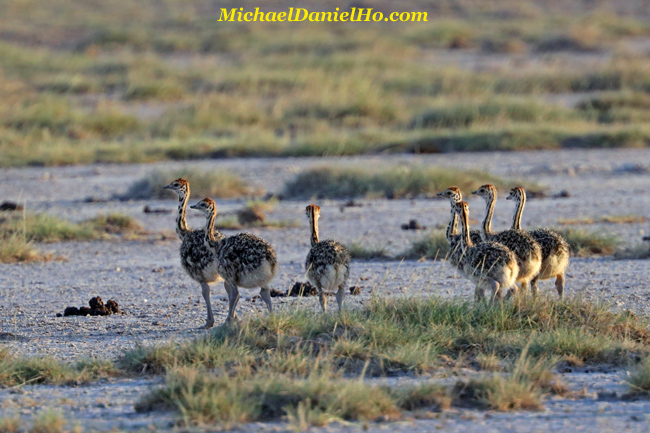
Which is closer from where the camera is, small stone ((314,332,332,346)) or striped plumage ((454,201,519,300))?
small stone ((314,332,332,346))

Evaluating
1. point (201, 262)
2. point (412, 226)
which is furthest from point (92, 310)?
point (412, 226)

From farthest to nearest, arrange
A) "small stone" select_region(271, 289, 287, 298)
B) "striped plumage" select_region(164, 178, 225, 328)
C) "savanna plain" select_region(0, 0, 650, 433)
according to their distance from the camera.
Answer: "small stone" select_region(271, 289, 287, 298) → "striped plumage" select_region(164, 178, 225, 328) → "savanna plain" select_region(0, 0, 650, 433)

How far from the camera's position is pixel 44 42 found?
53688 mm

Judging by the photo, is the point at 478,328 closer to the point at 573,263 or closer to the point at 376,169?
the point at 573,263

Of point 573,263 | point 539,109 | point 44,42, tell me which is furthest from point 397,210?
point 44,42

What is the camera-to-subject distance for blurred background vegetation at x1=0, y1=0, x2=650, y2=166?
76.5ft

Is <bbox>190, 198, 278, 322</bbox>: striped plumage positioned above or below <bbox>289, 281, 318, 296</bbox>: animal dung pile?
above

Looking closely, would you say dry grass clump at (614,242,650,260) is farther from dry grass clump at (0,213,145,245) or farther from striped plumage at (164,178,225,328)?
dry grass clump at (0,213,145,245)

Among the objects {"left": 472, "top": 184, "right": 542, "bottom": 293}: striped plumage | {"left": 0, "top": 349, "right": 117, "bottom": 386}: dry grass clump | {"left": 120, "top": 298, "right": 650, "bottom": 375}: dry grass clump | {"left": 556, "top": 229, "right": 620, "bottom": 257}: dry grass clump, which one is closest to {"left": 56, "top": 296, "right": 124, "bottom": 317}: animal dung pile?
{"left": 120, "top": 298, "right": 650, "bottom": 375}: dry grass clump

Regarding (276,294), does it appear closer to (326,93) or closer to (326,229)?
(326,229)

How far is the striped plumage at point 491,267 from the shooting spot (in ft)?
28.1

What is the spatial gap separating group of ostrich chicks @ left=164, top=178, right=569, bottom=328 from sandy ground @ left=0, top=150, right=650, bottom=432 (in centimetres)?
34

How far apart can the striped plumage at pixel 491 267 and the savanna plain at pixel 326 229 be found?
0.69 ft

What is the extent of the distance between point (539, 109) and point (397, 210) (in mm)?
10673
